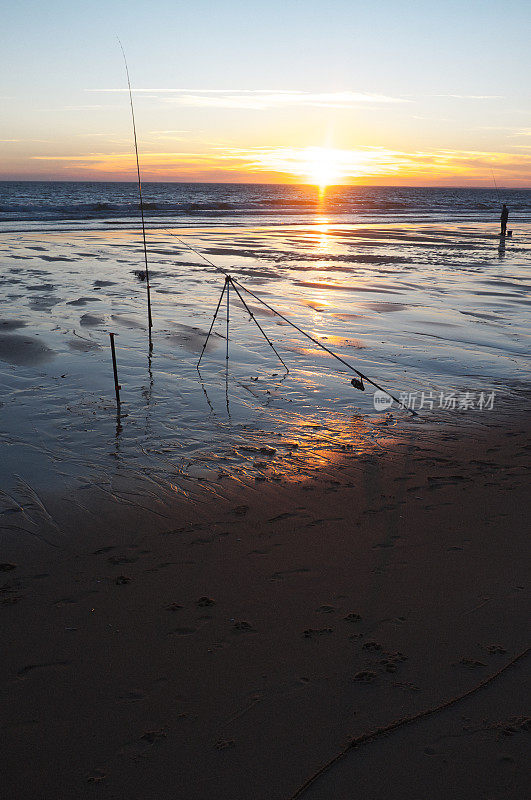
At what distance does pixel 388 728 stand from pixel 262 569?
1.52m

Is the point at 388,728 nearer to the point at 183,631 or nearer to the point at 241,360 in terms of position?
the point at 183,631

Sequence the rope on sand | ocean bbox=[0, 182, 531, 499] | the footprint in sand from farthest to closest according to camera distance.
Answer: ocean bbox=[0, 182, 531, 499]
the footprint in sand
the rope on sand

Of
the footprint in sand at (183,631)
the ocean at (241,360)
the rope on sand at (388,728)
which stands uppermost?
the ocean at (241,360)

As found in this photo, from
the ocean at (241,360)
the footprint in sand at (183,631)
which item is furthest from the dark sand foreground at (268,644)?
the ocean at (241,360)

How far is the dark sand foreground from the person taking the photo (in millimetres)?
2775

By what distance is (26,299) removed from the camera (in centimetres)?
1358

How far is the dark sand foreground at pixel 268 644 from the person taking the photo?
9.11 ft

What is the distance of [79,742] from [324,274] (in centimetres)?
1693

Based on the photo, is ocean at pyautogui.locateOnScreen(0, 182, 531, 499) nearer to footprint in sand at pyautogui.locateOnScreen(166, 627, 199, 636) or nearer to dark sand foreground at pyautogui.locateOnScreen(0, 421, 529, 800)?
dark sand foreground at pyautogui.locateOnScreen(0, 421, 529, 800)

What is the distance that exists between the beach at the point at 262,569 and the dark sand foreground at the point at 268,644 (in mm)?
14

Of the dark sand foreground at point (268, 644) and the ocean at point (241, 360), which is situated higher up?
the ocean at point (241, 360)

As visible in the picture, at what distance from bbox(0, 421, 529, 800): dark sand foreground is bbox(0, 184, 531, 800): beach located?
14 mm

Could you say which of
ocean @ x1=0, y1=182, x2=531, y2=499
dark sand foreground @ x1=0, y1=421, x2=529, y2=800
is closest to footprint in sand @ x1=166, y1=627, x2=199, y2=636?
dark sand foreground @ x1=0, y1=421, x2=529, y2=800

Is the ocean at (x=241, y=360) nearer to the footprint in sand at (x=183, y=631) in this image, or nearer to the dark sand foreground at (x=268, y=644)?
the dark sand foreground at (x=268, y=644)
